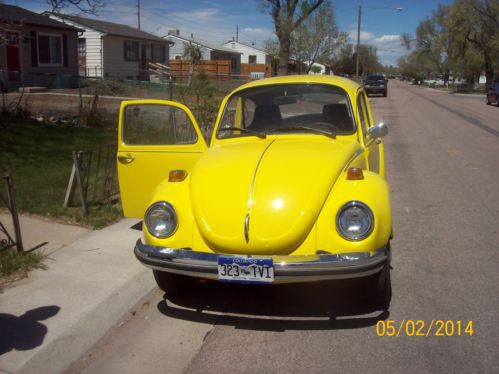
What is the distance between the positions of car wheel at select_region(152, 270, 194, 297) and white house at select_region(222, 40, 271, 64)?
66.2 m

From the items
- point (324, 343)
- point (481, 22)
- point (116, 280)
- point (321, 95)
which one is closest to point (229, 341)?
point (324, 343)

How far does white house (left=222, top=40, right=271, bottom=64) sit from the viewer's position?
69312 millimetres

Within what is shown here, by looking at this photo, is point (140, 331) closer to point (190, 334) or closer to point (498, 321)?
point (190, 334)

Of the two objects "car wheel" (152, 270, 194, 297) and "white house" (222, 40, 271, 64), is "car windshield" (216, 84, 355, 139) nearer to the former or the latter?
"car wheel" (152, 270, 194, 297)

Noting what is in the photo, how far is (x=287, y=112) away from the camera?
5.59m

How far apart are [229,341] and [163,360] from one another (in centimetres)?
49

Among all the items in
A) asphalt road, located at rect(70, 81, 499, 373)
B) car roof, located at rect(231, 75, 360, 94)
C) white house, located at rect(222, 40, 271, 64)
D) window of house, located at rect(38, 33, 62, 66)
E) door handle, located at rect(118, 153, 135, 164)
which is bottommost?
asphalt road, located at rect(70, 81, 499, 373)

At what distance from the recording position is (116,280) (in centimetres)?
467

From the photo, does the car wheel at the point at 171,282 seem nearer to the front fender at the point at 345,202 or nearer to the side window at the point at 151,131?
the front fender at the point at 345,202

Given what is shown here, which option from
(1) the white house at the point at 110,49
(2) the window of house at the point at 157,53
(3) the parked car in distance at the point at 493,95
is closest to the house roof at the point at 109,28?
(1) the white house at the point at 110,49

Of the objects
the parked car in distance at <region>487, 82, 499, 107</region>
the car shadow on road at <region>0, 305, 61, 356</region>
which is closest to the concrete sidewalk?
the car shadow on road at <region>0, 305, 61, 356</region>

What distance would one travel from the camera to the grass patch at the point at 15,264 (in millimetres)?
4699

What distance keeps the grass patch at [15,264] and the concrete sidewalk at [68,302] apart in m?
0.09
